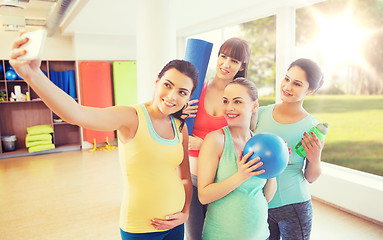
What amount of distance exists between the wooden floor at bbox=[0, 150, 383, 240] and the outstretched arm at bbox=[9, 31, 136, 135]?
2219 millimetres

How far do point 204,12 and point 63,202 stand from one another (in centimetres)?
385

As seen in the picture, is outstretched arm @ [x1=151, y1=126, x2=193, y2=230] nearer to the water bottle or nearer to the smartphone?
the water bottle

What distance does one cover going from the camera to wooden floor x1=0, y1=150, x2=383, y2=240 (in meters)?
3.07

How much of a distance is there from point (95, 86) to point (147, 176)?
629 cm

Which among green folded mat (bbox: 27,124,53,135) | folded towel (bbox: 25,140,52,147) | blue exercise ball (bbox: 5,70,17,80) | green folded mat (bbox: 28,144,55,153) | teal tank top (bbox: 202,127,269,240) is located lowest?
green folded mat (bbox: 28,144,55,153)

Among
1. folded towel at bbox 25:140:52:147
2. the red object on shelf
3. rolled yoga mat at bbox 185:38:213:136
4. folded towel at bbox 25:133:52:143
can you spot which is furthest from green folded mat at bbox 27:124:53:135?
rolled yoga mat at bbox 185:38:213:136

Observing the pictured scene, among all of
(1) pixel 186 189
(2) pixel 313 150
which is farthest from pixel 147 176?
(2) pixel 313 150

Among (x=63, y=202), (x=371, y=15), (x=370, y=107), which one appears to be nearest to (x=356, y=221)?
(x=63, y=202)

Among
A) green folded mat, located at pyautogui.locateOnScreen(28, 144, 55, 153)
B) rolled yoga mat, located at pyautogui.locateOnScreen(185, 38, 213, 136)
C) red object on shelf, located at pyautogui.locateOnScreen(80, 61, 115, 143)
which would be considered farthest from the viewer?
red object on shelf, located at pyautogui.locateOnScreen(80, 61, 115, 143)

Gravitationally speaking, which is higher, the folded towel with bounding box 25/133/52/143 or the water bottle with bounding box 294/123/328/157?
the water bottle with bounding box 294/123/328/157

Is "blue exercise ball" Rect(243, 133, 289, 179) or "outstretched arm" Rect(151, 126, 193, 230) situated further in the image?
"outstretched arm" Rect(151, 126, 193, 230)

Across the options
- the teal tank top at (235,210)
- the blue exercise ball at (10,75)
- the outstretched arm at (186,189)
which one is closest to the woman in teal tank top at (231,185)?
the teal tank top at (235,210)

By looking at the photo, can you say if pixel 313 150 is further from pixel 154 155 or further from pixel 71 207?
pixel 71 207

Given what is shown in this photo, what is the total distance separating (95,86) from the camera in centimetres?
706
